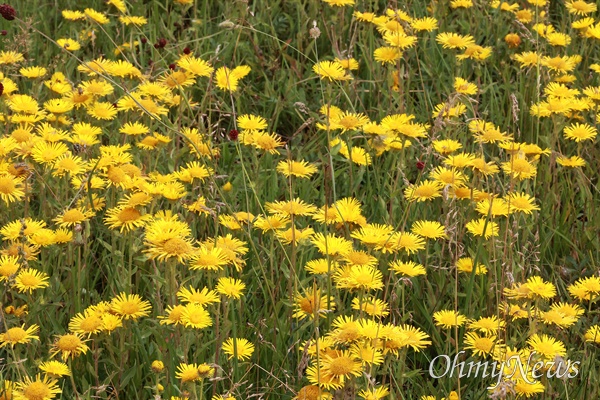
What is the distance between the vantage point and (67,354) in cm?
212

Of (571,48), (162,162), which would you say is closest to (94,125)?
(162,162)

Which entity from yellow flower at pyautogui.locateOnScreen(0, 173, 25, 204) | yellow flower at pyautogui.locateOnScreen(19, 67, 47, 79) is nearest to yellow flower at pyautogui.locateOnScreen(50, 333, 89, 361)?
yellow flower at pyautogui.locateOnScreen(0, 173, 25, 204)

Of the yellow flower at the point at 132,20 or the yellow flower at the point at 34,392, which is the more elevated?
the yellow flower at the point at 132,20

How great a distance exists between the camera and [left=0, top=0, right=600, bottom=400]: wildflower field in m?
2.22

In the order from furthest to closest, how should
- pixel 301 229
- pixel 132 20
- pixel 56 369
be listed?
pixel 132 20 → pixel 301 229 → pixel 56 369

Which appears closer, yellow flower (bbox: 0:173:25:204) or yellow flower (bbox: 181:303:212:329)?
yellow flower (bbox: 181:303:212:329)

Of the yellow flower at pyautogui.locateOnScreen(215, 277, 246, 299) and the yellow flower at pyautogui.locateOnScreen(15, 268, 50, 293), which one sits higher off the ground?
the yellow flower at pyautogui.locateOnScreen(215, 277, 246, 299)

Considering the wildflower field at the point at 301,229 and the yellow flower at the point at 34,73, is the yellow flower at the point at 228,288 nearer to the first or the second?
the wildflower field at the point at 301,229

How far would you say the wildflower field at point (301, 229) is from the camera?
222cm

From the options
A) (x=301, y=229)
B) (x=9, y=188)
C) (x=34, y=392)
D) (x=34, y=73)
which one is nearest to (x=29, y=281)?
(x=9, y=188)

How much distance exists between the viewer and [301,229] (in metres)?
2.84

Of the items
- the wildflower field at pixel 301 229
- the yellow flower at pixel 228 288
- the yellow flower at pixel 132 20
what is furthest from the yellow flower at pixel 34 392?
the yellow flower at pixel 132 20

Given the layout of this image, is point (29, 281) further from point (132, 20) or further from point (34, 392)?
point (132, 20)

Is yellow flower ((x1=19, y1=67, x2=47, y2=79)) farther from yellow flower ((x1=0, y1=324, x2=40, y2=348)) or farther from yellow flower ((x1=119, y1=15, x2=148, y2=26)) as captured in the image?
yellow flower ((x1=0, y1=324, x2=40, y2=348))
